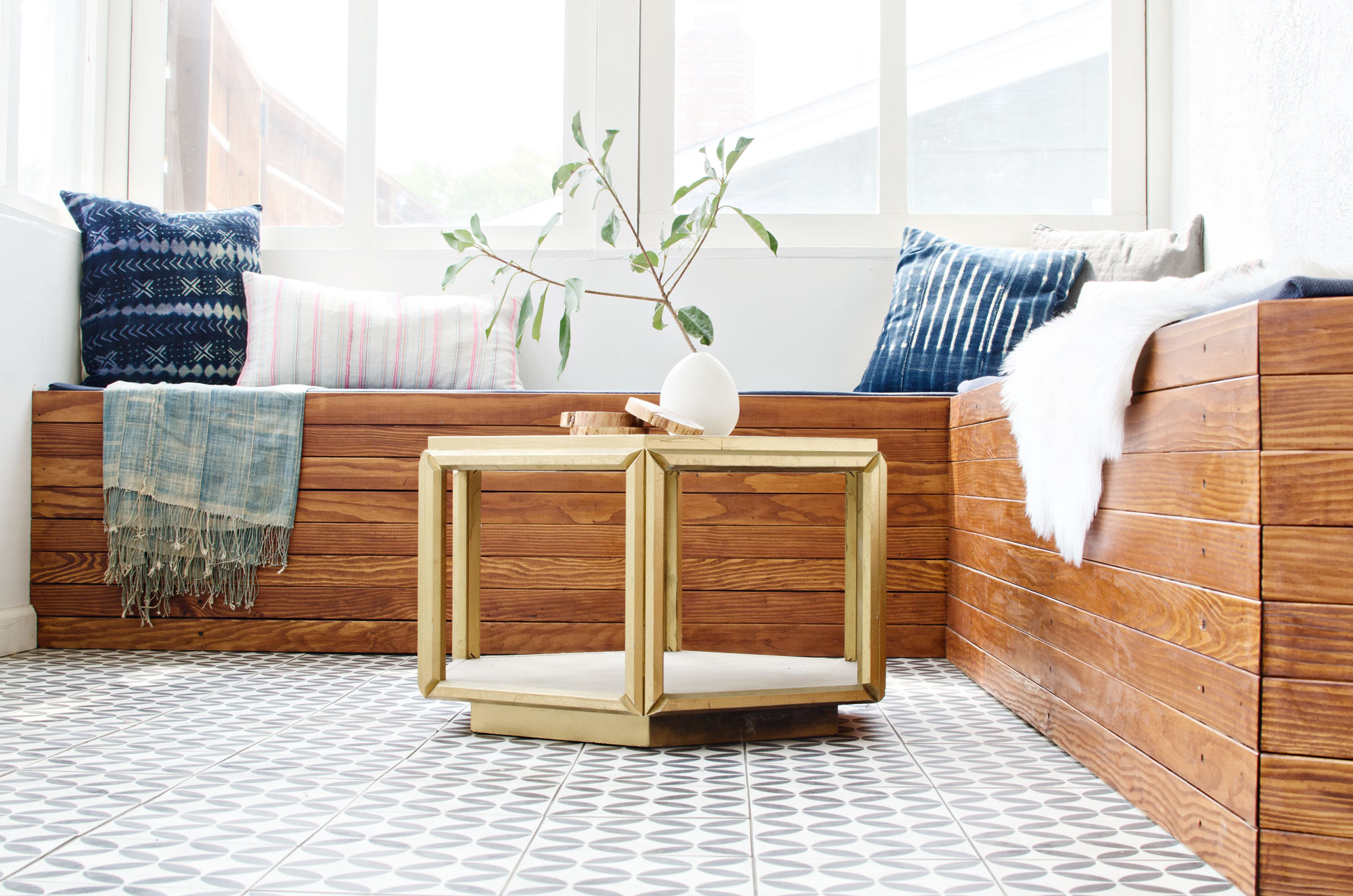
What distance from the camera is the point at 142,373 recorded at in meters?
2.43

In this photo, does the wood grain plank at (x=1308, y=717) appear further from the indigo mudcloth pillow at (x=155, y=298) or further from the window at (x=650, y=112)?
the indigo mudcloth pillow at (x=155, y=298)

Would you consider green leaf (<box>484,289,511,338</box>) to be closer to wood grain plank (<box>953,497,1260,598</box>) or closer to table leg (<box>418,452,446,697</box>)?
table leg (<box>418,452,446,697</box>)

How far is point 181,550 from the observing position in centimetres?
215

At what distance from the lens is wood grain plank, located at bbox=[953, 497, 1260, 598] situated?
908mm

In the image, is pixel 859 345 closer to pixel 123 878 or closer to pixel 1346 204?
pixel 1346 204

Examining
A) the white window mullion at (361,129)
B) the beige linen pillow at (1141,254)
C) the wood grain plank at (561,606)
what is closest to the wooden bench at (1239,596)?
the wood grain plank at (561,606)

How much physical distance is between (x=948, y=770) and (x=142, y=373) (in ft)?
6.80

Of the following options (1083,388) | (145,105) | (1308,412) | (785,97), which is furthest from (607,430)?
(145,105)

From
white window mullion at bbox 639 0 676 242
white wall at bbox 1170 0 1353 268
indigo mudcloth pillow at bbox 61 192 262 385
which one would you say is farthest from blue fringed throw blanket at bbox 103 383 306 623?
white wall at bbox 1170 0 1353 268

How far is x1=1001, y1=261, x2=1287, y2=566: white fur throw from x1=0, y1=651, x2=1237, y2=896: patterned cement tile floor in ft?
1.12

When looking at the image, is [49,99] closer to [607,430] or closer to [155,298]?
[155,298]

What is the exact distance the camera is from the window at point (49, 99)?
2383 millimetres

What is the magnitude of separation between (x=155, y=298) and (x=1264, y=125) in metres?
2.56

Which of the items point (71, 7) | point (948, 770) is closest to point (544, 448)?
point (948, 770)
